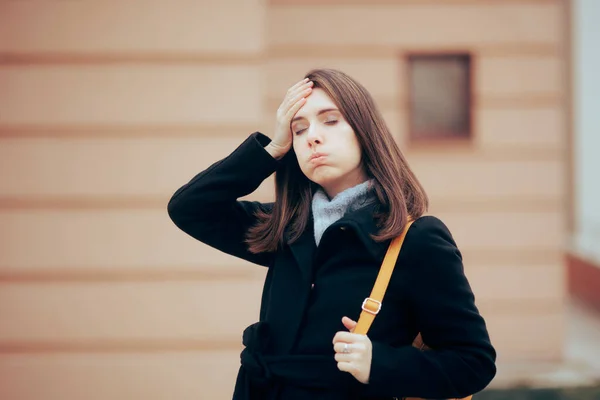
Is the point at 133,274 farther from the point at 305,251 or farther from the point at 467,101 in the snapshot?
the point at 467,101

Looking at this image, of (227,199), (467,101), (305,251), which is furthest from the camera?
(467,101)

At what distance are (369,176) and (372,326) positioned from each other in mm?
451

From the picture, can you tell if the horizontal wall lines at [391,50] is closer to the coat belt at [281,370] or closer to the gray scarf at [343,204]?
the gray scarf at [343,204]

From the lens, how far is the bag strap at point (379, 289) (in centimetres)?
186

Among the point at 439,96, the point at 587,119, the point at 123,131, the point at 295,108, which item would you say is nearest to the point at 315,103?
the point at 295,108

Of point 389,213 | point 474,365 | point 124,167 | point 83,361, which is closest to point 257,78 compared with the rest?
point 124,167

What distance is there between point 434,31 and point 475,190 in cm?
140

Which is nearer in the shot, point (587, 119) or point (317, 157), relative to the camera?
point (317, 157)

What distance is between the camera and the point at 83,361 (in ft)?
14.6

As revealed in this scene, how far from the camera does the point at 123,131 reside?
14.7ft

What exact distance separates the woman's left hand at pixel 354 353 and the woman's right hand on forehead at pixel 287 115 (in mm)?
636

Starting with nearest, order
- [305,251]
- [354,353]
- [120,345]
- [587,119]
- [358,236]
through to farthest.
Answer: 1. [354,353]
2. [358,236]
3. [305,251]
4. [120,345]
5. [587,119]

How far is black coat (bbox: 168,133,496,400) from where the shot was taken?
1862 mm

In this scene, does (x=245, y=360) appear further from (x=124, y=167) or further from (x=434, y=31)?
(x=434, y=31)
